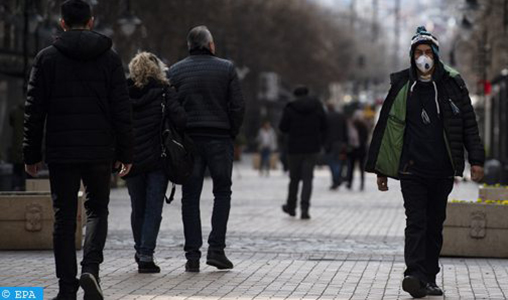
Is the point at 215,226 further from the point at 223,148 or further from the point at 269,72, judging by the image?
the point at 269,72

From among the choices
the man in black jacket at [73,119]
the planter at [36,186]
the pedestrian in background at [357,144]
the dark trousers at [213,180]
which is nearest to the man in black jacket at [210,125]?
the dark trousers at [213,180]

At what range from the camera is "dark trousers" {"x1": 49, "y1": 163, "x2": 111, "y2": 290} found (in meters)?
8.58

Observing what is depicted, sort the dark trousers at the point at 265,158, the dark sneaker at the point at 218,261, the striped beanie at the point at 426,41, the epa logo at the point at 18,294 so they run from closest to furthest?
the epa logo at the point at 18,294 < the striped beanie at the point at 426,41 < the dark sneaker at the point at 218,261 < the dark trousers at the point at 265,158

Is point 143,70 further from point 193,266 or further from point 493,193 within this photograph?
point 493,193

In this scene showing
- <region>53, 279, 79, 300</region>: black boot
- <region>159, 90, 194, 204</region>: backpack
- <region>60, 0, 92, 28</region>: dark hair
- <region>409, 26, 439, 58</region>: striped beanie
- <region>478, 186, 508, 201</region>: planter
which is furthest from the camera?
<region>478, 186, 508, 201</region>: planter

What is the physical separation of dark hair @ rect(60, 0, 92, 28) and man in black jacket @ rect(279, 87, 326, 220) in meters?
10.6

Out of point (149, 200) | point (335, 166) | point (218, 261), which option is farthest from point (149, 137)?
point (335, 166)

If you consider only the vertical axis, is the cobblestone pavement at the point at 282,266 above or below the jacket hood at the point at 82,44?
below

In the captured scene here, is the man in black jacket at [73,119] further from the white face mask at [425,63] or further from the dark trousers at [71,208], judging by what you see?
the white face mask at [425,63]

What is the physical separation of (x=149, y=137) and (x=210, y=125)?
0.60m

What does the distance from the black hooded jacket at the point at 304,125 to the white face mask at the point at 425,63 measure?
944 centimetres

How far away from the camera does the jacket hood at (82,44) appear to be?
862cm

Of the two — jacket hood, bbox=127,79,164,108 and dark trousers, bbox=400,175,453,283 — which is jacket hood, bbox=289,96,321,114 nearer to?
jacket hood, bbox=127,79,164,108

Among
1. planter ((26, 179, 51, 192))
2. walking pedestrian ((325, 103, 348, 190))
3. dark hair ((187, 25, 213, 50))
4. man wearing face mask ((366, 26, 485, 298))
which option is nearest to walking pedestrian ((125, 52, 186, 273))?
dark hair ((187, 25, 213, 50))
